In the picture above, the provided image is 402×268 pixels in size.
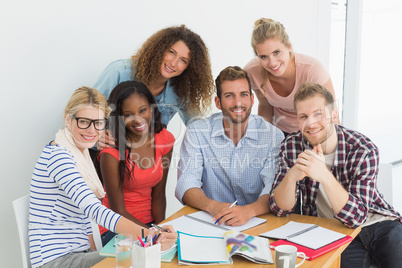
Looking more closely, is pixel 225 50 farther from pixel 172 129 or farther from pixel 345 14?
pixel 345 14

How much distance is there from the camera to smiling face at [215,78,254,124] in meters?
2.15

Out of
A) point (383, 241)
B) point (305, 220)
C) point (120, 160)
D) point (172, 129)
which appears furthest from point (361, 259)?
point (172, 129)

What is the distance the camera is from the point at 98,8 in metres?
2.44

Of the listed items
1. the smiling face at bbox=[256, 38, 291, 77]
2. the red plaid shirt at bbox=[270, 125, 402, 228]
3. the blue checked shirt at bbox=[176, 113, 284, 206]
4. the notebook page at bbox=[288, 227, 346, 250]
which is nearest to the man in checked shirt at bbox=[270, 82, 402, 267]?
the red plaid shirt at bbox=[270, 125, 402, 228]

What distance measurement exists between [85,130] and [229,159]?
73 cm

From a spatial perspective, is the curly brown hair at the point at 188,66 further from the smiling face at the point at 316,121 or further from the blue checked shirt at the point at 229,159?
the smiling face at the point at 316,121

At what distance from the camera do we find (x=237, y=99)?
7.06ft

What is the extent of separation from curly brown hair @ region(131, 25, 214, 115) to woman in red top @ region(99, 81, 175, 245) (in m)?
0.25

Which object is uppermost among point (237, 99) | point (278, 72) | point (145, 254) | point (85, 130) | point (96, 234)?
point (278, 72)

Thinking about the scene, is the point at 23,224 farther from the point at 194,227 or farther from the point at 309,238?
the point at 309,238

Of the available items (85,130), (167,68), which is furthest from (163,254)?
(167,68)

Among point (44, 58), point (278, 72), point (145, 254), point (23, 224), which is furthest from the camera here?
point (278, 72)

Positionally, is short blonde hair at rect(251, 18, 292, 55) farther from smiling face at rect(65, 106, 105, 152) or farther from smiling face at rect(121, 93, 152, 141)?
smiling face at rect(65, 106, 105, 152)

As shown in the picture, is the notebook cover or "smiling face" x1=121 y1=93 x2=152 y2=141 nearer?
the notebook cover
